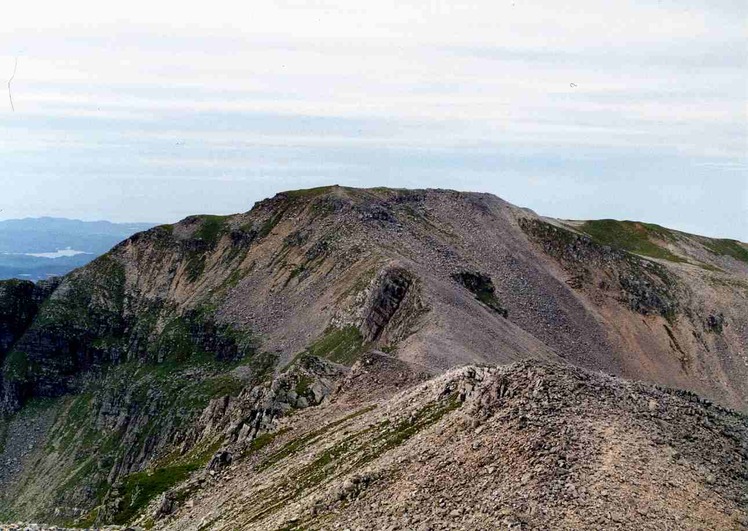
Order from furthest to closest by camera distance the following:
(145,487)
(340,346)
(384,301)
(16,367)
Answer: (16,367)
(340,346)
(384,301)
(145,487)

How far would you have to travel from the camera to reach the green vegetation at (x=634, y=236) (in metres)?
186

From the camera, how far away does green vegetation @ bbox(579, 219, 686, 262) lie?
186 metres

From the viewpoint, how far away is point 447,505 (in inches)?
1439

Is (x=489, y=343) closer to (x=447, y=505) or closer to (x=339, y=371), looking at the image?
(x=339, y=371)

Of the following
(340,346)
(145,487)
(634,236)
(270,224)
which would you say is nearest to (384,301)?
(340,346)

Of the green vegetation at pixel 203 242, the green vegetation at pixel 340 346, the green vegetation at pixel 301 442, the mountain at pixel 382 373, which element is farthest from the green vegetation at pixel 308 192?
the green vegetation at pixel 301 442

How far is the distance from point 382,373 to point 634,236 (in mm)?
141595

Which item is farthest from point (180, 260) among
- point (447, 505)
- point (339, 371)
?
point (447, 505)

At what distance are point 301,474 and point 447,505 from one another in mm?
18080

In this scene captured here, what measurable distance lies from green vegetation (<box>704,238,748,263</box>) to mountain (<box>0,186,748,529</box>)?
28.6 inches

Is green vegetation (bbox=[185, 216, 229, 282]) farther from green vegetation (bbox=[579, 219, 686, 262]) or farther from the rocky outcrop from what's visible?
green vegetation (bbox=[579, 219, 686, 262])

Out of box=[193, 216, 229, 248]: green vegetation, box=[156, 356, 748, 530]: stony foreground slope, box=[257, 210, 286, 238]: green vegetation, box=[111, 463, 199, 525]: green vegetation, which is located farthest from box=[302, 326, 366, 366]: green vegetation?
box=[193, 216, 229, 248]: green vegetation

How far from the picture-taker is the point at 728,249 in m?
196

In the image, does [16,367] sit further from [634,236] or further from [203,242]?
[634,236]
